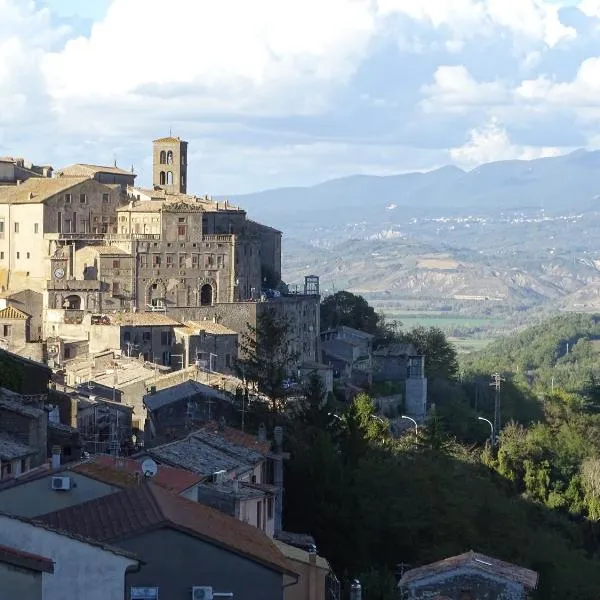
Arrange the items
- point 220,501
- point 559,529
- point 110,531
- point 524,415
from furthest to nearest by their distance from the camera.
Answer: point 524,415 < point 559,529 < point 220,501 < point 110,531

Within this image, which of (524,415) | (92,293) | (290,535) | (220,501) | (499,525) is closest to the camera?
(220,501)

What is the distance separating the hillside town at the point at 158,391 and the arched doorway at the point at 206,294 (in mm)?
88

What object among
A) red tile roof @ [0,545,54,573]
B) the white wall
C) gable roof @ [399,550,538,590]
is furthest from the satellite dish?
red tile roof @ [0,545,54,573]

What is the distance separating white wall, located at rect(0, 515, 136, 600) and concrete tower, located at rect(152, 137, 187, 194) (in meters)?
79.8

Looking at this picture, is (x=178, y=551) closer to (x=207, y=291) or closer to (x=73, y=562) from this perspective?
(x=73, y=562)

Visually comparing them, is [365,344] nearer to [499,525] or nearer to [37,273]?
[37,273]

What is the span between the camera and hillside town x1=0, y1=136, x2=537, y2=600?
1961cm

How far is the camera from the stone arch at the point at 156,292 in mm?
81875

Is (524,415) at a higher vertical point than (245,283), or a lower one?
lower

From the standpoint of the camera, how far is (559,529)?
175 feet

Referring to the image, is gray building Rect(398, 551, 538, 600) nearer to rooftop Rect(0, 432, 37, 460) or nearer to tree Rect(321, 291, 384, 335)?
rooftop Rect(0, 432, 37, 460)

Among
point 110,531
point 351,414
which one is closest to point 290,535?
point 110,531

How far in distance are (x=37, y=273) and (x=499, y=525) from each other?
47688 millimetres

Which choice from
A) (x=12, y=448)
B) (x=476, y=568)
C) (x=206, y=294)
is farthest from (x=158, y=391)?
(x=206, y=294)
